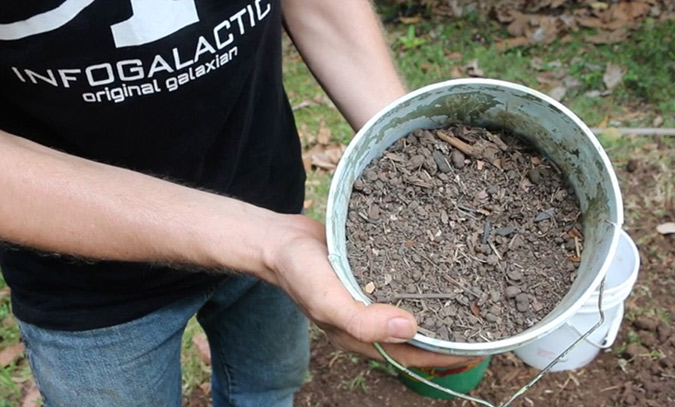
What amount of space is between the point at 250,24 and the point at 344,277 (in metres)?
0.52

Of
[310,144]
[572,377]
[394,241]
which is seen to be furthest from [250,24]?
[310,144]

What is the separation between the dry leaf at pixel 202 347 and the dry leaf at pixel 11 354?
635 millimetres

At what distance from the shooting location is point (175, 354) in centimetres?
162

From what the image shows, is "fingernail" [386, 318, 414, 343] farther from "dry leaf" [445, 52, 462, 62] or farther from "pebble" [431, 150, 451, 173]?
"dry leaf" [445, 52, 462, 62]

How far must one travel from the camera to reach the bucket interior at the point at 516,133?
1.11 m

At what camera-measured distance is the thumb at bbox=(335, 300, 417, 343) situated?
107 centimetres

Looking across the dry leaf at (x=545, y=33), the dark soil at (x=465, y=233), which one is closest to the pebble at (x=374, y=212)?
the dark soil at (x=465, y=233)

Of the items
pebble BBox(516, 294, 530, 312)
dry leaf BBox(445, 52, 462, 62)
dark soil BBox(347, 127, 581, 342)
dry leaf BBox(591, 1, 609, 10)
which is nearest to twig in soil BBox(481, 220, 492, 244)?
dark soil BBox(347, 127, 581, 342)

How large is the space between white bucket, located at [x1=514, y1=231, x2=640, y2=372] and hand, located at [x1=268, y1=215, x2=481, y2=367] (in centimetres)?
113

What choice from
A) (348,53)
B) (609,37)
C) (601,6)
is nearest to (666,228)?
(609,37)

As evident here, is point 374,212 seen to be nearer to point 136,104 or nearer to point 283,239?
point 283,239

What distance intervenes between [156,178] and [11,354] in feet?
5.86

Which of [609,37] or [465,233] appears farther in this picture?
[609,37]

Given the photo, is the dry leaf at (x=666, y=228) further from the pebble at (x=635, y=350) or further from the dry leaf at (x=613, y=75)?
the dry leaf at (x=613, y=75)
